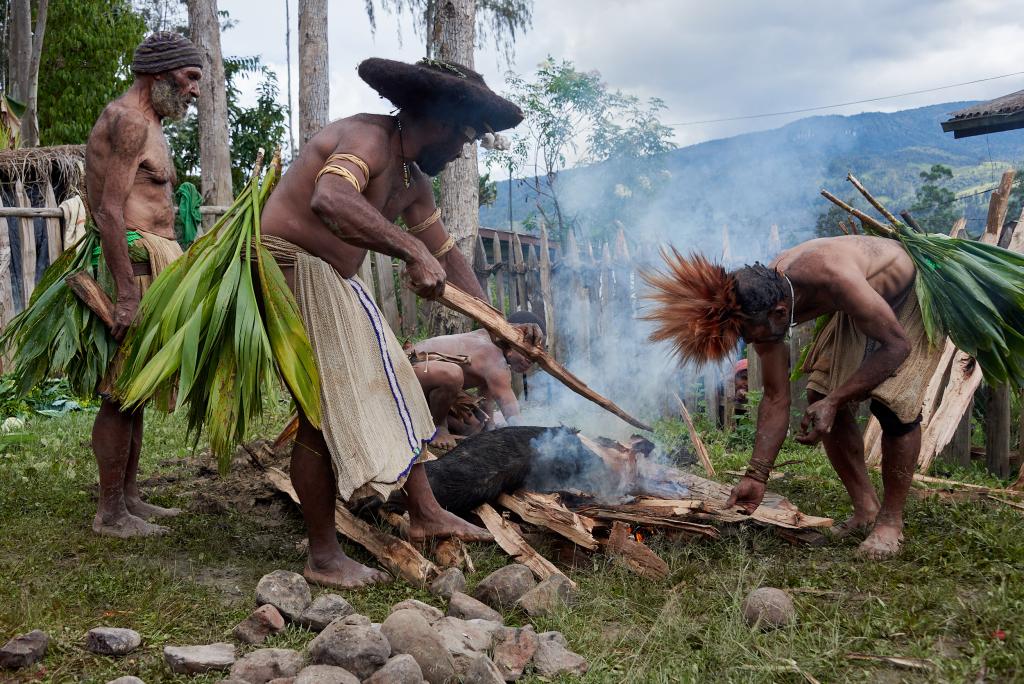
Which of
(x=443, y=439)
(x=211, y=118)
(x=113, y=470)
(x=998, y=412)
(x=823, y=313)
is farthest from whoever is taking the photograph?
(x=211, y=118)

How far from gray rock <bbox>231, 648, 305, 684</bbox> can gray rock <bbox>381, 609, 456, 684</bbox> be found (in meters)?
0.28

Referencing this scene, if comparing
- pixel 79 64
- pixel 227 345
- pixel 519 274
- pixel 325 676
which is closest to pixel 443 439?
pixel 227 345

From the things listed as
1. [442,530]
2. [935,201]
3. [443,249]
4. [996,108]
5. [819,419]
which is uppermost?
[996,108]

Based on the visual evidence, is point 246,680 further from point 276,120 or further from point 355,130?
point 276,120

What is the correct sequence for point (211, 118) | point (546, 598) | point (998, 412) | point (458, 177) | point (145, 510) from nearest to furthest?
point (546, 598) → point (145, 510) → point (998, 412) → point (458, 177) → point (211, 118)

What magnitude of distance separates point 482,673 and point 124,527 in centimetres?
238

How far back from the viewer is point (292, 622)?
2.98m

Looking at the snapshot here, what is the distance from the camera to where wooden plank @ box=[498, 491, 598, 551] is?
389 centimetres

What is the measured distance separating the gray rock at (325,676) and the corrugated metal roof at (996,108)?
843cm

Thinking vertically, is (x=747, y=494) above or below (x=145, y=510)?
above

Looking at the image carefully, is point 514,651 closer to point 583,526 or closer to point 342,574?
point 342,574

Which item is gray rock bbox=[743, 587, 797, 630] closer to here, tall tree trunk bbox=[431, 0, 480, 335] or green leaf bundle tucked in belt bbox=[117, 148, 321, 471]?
green leaf bundle tucked in belt bbox=[117, 148, 321, 471]

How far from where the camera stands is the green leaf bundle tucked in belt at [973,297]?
13.0 feet

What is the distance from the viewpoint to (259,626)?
114 inches
